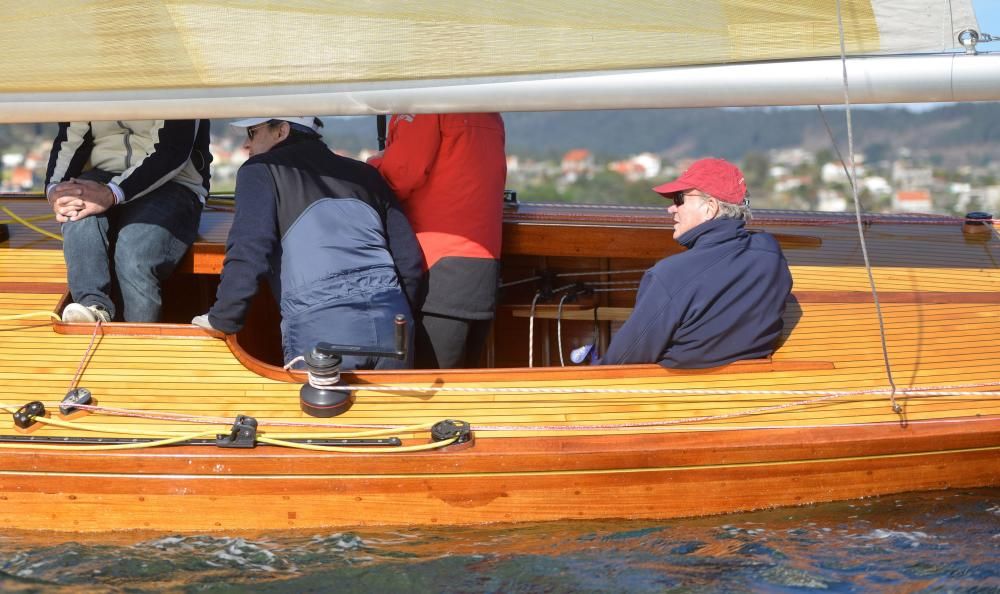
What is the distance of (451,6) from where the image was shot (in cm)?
382

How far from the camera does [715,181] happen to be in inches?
156

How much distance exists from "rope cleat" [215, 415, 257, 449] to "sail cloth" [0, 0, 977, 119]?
3.35 ft

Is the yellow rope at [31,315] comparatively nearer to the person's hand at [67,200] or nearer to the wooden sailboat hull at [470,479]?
the person's hand at [67,200]

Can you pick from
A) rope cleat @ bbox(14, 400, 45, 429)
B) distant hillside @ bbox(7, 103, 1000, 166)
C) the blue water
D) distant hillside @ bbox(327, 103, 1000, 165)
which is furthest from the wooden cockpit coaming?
distant hillside @ bbox(327, 103, 1000, 165)

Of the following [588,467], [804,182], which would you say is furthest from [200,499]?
[804,182]

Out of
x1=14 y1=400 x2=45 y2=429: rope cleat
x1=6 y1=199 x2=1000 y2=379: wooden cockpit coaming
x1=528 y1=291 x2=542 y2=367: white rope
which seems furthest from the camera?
x1=528 y1=291 x2=542 y2=367: white rope

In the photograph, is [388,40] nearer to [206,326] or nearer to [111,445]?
[206,326]

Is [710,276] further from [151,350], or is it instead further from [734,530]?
[151,350]

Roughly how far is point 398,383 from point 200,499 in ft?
2.37

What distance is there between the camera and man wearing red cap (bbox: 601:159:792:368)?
387 cm

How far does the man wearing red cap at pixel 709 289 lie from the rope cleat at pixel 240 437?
1201mm

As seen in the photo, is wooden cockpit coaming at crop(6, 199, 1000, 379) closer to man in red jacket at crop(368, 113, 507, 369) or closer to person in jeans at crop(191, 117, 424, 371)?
man in red jacket at crop(368, 113, 507, 369)

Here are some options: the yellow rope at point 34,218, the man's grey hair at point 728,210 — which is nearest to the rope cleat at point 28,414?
the yellow rope at point 34,218

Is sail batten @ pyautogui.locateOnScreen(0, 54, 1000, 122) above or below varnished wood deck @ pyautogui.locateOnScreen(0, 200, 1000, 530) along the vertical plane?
above
